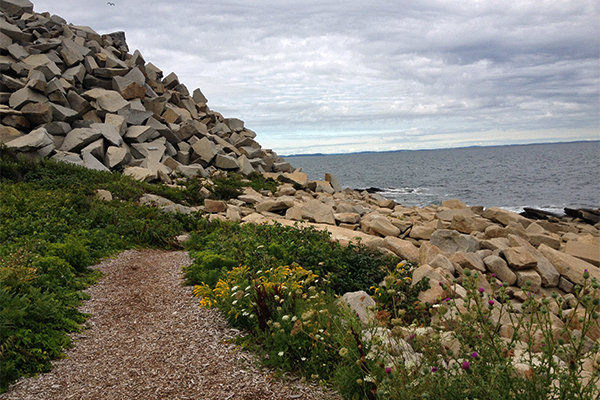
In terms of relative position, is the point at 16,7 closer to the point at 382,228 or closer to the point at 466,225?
the point at 382,228

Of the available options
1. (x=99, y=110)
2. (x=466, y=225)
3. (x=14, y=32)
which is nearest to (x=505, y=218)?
(x=466, y=225)

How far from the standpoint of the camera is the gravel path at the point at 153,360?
4.48 meters

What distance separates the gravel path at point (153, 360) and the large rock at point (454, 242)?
705cm

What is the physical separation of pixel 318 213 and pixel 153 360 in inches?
405

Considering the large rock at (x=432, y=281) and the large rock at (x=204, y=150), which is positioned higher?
the large rock at (x=204, y=150)

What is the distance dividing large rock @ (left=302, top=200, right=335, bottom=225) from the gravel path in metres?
7.84

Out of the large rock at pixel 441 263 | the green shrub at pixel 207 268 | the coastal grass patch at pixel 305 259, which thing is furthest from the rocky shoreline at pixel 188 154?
the green shrub at pixel 207 268

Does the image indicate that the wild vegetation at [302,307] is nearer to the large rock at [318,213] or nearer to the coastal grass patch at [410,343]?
the coastal grass patch at [410,343]

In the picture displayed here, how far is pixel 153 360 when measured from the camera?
5.11 metres

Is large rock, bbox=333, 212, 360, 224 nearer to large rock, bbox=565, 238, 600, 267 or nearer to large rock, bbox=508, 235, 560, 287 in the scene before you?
large rock, bbox=508, 235, 560, 287

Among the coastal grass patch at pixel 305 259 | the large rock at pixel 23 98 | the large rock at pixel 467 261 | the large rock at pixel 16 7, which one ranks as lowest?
the large rock at pixel 467 261

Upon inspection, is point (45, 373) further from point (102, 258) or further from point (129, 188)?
point (129, 188)

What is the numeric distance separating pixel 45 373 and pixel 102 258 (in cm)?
455

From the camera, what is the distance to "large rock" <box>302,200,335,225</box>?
48.2 ft
